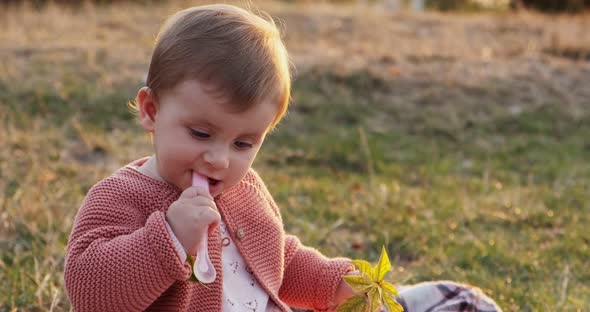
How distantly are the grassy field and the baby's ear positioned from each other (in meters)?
0.97

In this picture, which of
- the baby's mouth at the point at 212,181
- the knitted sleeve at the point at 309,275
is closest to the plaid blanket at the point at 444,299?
the knitted sleeve at the point at 309,275

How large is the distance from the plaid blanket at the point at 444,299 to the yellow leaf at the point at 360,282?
82 centimetres

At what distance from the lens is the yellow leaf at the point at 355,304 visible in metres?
2.06

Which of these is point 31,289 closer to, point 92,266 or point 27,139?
point 92,266

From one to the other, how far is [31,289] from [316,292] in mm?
1154

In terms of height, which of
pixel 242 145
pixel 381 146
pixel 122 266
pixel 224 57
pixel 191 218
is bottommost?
pixel 381 146

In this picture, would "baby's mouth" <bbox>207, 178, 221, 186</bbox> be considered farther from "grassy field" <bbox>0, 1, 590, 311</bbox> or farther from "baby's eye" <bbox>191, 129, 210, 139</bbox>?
"grassy field" <bbox>0, 1, 590, 311</bbox>

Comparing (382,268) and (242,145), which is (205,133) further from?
(382,268)

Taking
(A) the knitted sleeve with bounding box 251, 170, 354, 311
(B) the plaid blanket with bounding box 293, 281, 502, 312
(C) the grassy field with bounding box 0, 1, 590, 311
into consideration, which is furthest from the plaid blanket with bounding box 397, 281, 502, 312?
(A) the knitted sleeve with bounding box 251, 170, 354, 311

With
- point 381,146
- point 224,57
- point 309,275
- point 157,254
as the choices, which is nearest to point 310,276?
point 309,275

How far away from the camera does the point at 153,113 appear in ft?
6.59

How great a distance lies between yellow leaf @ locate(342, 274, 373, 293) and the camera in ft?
6.77

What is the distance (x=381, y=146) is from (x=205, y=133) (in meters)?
4.28

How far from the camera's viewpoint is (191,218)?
1.84m
